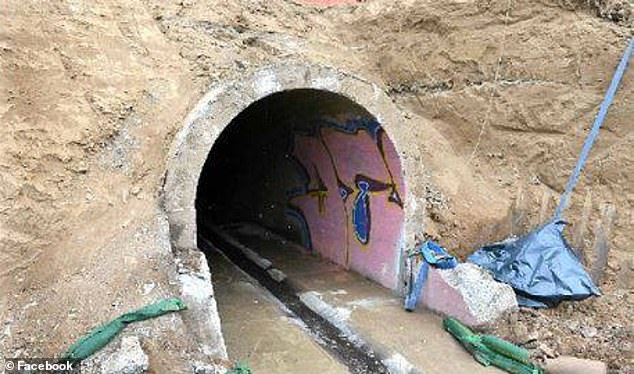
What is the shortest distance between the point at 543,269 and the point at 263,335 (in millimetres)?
4208

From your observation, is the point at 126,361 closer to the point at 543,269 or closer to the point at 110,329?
the point at 110,329

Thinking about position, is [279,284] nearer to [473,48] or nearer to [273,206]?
[273,206]

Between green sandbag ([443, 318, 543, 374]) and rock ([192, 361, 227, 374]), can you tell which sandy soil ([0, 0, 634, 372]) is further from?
rock ([192, 361, 227, 374])

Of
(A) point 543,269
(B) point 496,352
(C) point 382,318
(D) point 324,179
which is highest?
(D) point 324,179

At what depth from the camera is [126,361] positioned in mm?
6141

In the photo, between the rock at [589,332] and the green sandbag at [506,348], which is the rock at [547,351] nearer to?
the green sandbag at [506,348]

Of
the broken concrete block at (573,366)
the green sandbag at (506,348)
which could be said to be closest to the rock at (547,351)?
the broken concrete block at (573,366)

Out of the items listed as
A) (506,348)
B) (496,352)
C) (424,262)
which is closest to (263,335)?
(424,262)

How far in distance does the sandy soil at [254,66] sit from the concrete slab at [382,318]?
0.88 metres

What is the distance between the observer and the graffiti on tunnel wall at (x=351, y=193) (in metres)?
10.5

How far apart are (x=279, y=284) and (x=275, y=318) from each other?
1.72 meters

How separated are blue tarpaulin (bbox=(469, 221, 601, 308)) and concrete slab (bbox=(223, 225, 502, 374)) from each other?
1247 mm

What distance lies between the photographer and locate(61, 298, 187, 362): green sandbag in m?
6.46

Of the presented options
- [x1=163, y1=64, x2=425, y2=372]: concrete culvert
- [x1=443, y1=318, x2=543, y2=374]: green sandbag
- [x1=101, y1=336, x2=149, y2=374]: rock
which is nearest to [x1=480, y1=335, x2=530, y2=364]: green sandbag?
[x1=443, y1=318, x2=543, y2=374]: green sandbag
